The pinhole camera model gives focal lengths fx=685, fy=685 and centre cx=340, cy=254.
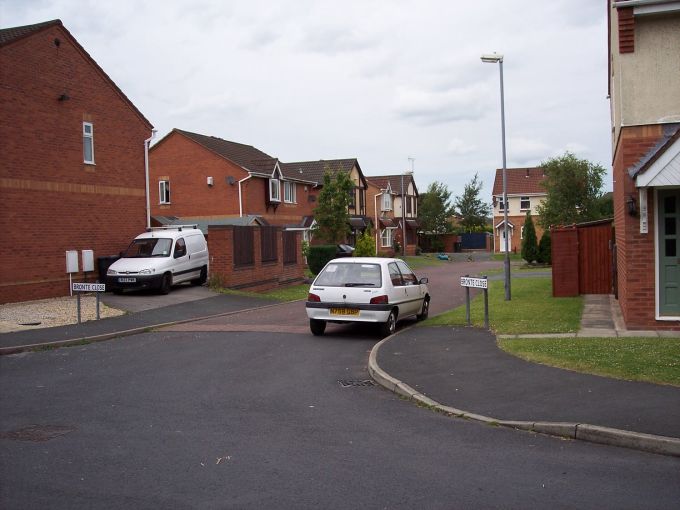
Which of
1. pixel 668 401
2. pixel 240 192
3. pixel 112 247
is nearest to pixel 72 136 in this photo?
pixel 112 247

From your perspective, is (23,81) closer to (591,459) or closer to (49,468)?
(49,468)

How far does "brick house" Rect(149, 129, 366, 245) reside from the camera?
37.6 metres

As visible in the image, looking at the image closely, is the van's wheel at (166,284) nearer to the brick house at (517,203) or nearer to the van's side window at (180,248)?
the van's side window at (180,248)

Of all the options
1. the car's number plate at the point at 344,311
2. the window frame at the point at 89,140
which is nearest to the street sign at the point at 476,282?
the car's number plate at the point at 344,311

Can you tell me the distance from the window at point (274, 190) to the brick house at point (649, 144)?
93.6 feet

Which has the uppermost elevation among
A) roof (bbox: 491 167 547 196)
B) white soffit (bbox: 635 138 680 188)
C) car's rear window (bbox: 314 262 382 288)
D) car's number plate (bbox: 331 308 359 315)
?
roof (bbox: 491 167 547 196)

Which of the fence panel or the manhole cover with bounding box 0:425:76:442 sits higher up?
the fence panel

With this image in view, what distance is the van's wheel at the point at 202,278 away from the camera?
76.6ft

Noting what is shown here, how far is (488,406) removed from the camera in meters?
7.48

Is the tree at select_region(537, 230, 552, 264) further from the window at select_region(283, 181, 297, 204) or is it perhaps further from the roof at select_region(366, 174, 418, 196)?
the roof at select_region(366, 174, 418, 196)

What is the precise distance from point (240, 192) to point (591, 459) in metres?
32.9

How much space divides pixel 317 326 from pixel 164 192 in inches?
1119

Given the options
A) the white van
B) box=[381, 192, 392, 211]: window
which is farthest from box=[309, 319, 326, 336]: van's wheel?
box=[381, 192, 392, 211]: window

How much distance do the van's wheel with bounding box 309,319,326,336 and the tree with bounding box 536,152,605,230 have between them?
1147 inches
